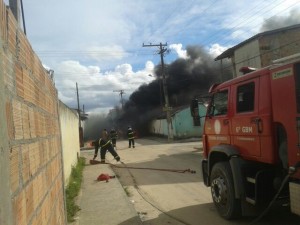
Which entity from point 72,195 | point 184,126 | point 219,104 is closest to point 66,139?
point 72,195

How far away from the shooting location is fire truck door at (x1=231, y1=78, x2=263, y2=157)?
6.10 meters

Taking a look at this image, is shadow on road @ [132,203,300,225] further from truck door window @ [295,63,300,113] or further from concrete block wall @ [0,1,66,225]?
concrete block wall @ [0,1,66,225]

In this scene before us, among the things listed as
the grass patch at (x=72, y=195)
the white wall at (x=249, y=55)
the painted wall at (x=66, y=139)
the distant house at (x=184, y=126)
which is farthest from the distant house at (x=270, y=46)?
the distant house at (x=184, y=126)

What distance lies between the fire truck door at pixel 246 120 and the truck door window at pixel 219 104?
0.39m

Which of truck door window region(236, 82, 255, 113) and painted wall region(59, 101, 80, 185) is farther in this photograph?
painted wall region(59, 101, 80, 185)

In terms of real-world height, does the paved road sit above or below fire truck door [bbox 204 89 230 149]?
below

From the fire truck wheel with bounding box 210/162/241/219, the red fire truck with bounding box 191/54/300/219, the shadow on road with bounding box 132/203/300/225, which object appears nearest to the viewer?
the red fire truck with bounding box 191/54/300/219

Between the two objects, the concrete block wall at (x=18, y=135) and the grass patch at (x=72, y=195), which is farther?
the grass patch at (x=72, y=195)

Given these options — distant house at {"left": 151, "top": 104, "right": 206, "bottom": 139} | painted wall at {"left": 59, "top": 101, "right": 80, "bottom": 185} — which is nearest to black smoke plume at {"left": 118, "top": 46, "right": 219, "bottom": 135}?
distant house at {"left": 151, "top": 104, "right": 206, "bottom": 139}

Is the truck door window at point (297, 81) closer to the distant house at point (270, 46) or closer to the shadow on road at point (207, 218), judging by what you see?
the shadow on road at point (207, 218)

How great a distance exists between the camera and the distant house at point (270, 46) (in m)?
23.6

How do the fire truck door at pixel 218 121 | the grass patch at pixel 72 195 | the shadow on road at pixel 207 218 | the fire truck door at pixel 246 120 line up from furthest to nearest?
the grass patch at pixel 72 195 → the fire truck door at pixel 218 121 → the shadow on road at pixel 207 218 → the fire truck door at pixel 246 120

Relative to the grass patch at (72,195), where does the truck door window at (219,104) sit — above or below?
above

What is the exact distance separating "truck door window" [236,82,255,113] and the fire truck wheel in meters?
1.02
